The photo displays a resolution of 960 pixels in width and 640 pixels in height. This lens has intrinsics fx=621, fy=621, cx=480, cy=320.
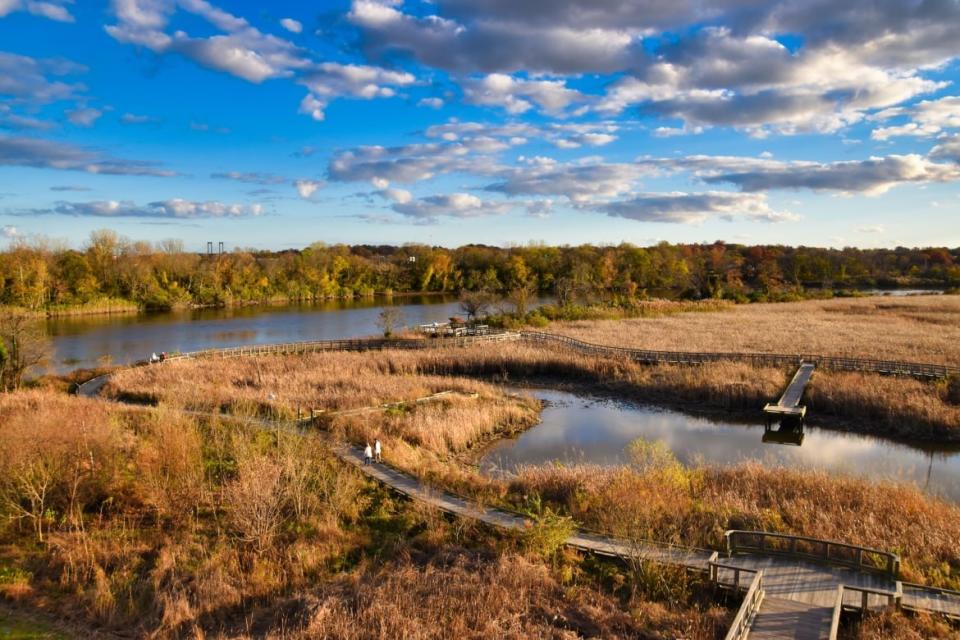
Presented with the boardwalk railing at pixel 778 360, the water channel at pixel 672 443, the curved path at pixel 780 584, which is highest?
the boardwalk railing at pixel 778 360

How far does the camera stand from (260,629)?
10734mm

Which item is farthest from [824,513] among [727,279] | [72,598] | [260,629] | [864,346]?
[727,279]

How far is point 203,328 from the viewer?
2494 inches

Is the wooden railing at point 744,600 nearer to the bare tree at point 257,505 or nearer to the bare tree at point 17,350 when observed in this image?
the bare tree at point 257,505

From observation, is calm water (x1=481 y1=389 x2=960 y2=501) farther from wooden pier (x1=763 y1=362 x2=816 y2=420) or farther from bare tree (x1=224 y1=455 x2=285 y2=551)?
bare tree (x1=224 y1=455 x2=285 y2=551)

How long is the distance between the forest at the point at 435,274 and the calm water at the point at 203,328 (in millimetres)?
5769

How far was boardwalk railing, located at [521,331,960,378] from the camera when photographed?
3114 centimetres

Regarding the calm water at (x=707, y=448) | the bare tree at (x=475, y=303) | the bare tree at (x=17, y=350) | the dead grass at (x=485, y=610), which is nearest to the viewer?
the dead grass at (x=485, y=610)

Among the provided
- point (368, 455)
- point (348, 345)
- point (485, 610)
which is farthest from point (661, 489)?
point (348, 345)

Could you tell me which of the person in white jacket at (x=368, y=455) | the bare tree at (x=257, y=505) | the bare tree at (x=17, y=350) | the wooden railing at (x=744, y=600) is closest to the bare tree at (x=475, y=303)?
the bare tree at (x=17, y=350)

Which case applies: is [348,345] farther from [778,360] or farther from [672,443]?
[778,360]

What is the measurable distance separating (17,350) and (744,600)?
36.0 m

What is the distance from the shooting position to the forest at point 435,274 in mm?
76125

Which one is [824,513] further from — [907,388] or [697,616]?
[907,388]
